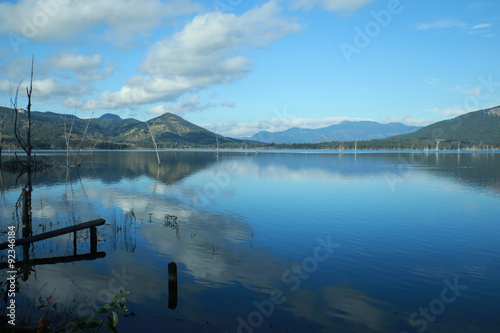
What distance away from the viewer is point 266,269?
47.8ft

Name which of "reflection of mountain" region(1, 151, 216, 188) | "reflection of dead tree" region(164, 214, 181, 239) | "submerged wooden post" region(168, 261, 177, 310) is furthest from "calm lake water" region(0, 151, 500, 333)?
"reflection of mountain" region(1, 151, 216, 188)

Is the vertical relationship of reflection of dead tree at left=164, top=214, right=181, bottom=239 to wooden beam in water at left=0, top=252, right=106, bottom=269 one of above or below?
above

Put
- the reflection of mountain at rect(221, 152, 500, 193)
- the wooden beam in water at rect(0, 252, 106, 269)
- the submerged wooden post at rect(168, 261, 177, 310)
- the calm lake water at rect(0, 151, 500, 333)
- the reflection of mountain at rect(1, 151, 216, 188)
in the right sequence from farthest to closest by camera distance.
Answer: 1. the reflection of mountain at rect(221, 152, 500, 193)
2. the reflection of mountain at rect(1, 151, 216, 188)
3. the wooden beam in water at rect(0, 252, 106, 269)
4. the submerged wooden post at rect(168, 261, 177, 310)
5. the calm lake water at rect(0, 151, 500, 333)

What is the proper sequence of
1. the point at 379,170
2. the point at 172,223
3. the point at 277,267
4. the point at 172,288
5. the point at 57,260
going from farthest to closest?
the point at 379,170 < the point at 172,223 < the point at 57,260 < the point at 277,267 < the point at 172,288

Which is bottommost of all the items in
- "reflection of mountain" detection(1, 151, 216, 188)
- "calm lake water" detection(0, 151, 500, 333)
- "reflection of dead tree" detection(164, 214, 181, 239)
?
"calm lake water" detection(0, 151, 500, 333)

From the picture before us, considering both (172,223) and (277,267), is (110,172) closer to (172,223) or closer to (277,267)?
(172,223)

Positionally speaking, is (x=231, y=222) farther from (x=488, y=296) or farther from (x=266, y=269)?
Answer: (x=488, y=296)

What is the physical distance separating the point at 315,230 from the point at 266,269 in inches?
329

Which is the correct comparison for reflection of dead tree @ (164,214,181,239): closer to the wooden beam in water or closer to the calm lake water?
the calm lake water

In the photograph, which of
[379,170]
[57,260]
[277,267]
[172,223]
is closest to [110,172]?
[172,223]

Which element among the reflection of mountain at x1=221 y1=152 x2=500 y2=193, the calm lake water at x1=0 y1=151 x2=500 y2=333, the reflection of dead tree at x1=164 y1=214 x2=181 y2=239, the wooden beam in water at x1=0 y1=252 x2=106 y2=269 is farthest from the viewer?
the reflection of mountain at x1=221 y1=152 x2=500 y2=193

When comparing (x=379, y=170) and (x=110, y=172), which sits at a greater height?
(x=379, y=170)

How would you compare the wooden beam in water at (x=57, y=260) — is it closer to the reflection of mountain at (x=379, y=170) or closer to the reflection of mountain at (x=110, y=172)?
the reflection of mountain at (x=110, y=172)

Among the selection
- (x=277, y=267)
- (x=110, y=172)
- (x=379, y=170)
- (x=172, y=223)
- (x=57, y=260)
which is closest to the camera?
(x=277, y=267)
